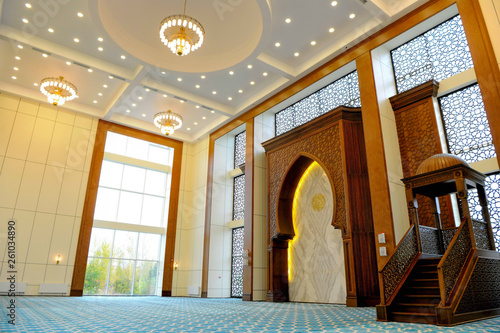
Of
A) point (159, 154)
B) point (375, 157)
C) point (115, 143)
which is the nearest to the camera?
point (375, 157)

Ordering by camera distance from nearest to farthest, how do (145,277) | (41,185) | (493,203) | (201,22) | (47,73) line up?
(493,203) → (201,22) → (47,73) → (41,185) → (145,277)

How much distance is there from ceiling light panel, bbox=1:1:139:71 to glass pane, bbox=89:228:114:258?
6515mm

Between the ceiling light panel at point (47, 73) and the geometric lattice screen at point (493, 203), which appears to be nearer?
the geometric lattice screen at point (493, 203)

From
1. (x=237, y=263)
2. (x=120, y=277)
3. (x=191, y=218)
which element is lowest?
(x=120, y=277)

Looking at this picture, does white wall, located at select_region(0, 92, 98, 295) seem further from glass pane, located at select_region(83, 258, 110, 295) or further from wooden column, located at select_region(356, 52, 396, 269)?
wooden column, located at select_region(356, 52, 396, 269)

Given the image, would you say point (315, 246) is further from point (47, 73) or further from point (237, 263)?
point (47, 73)

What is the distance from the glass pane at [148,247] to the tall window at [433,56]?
10.9 metres

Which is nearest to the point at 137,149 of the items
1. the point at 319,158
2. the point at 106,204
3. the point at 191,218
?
the point at 106,204

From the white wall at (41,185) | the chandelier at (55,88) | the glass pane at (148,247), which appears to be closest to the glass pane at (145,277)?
the glass pane at (148,247)

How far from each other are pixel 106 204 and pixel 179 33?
27.4 feet

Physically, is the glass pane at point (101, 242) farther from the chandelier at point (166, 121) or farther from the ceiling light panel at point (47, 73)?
the ceiling light panel at point (47, 73)

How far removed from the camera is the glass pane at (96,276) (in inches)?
488

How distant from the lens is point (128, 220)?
13.8 meters

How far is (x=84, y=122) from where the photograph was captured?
13359mm
